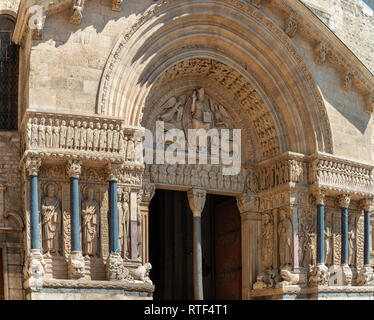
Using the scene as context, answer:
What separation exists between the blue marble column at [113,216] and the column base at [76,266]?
677 millimetres

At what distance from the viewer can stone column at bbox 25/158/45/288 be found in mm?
14125

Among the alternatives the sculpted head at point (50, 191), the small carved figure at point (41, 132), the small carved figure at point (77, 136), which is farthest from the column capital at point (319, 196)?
the small carved figure at point (41, 132)

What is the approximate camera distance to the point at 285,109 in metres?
17.9

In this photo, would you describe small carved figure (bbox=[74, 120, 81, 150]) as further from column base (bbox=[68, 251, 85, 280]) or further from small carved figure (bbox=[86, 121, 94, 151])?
column base (bbox=[68, 251, 85, 280])

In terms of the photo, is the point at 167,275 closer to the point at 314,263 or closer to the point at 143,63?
the point at 314,263

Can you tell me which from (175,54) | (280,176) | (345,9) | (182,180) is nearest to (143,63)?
(175,54)

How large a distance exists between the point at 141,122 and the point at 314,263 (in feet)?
15.8

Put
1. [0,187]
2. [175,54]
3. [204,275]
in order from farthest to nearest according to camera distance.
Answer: [204,275]
[175,54]
[0,187]

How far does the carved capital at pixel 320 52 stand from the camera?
1792 centimetres

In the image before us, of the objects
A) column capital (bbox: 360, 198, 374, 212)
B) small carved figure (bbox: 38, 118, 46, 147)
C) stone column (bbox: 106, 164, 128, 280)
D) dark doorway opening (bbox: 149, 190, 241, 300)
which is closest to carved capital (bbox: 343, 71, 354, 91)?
column capital (bbox: 360, 198, 374, 212)

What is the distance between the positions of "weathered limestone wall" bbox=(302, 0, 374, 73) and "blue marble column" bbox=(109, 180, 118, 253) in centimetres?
811

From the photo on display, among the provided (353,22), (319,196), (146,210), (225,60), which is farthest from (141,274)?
(353,22)

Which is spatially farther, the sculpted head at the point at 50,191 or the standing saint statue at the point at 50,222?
the sculpted head at the point at 50,191

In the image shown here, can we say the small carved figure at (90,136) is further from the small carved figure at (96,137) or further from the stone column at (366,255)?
the stone column at (366,255)
